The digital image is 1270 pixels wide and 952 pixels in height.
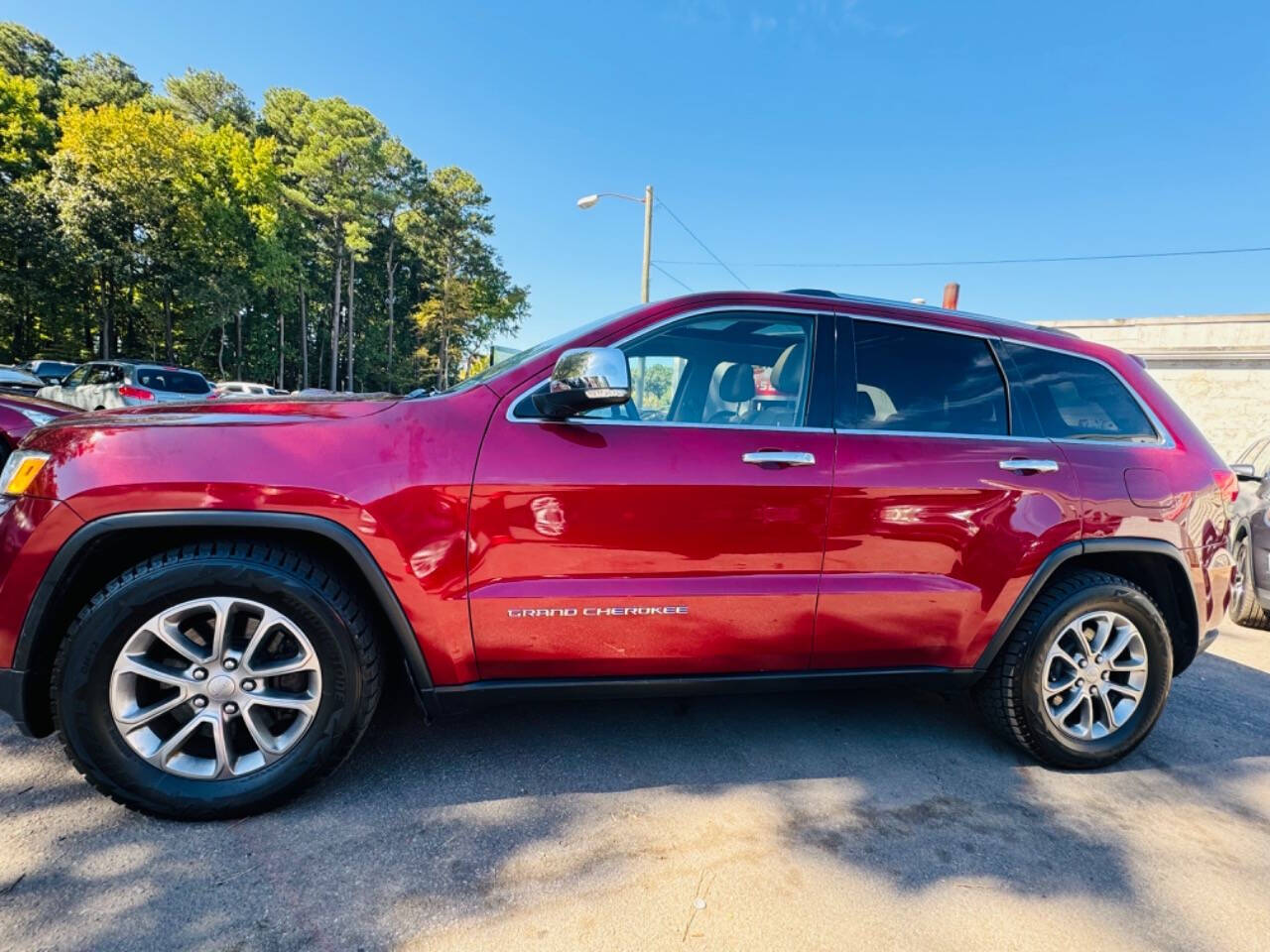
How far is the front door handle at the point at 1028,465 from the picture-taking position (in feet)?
7.99

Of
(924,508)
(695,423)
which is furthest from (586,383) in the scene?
(924,508)

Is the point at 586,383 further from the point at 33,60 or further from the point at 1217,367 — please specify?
the point at 33,60

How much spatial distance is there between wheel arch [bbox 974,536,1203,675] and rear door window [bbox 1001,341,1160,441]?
0.46m

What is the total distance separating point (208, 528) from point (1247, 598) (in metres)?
6.90

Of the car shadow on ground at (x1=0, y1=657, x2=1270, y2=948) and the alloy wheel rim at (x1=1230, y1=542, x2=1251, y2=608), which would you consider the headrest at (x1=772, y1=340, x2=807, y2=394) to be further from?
the alloy wheel rim at (x1=1230, y1=542, x2=1251, y2=608)

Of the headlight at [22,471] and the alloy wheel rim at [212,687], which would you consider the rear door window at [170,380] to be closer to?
the headlight at [22,471]

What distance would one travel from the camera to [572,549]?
2.07 meters

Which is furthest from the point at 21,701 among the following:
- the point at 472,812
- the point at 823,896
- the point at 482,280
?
the point at 482,280

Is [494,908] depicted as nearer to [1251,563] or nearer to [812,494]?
[812,494]

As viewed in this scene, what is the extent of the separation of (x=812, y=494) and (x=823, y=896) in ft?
3.99

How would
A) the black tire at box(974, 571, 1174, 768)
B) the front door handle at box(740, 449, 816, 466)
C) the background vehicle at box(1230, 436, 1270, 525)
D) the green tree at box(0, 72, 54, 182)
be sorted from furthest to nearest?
the green tree at box(0, 72, 54, 182) < the background vehicle at box(1230, 436, 1270, 525) < the black tire at box(974, 571, 1174, 768) < the front door handle at box(740, 449, 816, 466)

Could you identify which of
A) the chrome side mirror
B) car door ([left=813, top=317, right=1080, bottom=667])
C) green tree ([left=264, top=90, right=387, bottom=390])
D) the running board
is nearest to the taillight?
car door ([left=813, top=317, right=1080, bottom=667])

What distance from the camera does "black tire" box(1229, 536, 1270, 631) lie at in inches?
192

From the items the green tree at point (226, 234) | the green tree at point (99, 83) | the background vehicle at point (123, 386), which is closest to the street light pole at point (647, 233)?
the background vehicle at point (123, 386)
